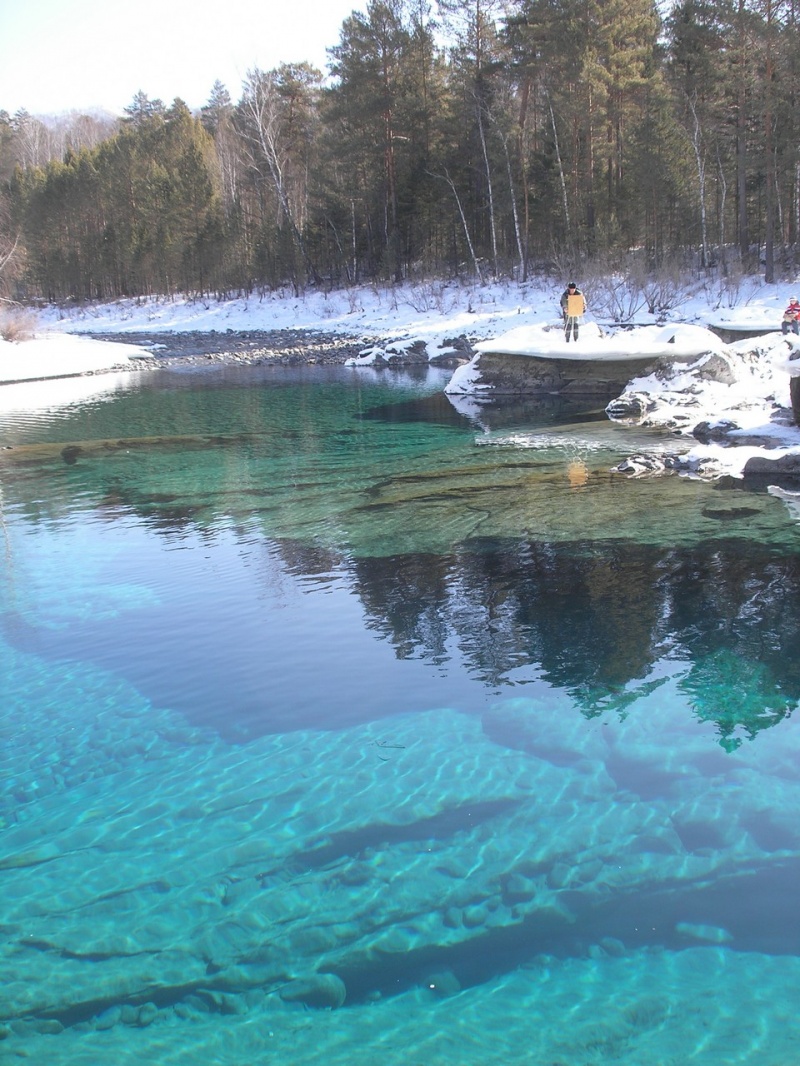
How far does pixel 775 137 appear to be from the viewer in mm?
29812

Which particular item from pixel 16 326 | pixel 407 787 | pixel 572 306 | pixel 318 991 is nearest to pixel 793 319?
pixel 572 306

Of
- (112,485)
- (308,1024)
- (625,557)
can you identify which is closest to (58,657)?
(308,1024)

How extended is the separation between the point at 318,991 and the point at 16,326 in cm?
3791

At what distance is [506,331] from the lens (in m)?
30.0

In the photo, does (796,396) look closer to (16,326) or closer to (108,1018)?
(108,1018)

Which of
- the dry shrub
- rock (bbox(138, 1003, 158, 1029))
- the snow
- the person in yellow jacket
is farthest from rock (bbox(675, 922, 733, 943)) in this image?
the dry shrub

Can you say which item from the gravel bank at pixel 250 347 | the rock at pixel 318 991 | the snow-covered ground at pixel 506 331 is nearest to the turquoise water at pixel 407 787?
the rock at pixel 318 991

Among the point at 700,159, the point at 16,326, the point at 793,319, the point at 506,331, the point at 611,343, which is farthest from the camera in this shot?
the point at 16,326

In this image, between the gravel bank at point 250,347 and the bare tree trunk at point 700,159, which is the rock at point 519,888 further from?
the bare tree trunk at point 700,159

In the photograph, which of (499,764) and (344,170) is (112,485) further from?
(344,170)

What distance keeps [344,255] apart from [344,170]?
6.24 m

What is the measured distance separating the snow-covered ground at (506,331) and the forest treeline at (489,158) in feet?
6.86

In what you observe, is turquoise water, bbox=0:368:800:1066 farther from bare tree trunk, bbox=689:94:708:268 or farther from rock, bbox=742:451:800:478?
bare tree trunk, bbox=689:94:708:268

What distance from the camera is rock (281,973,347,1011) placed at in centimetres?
359
